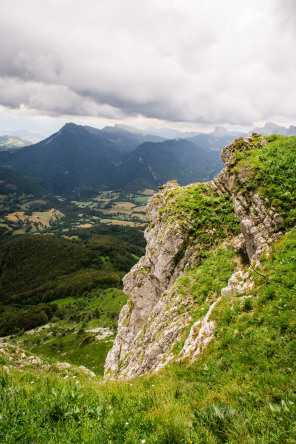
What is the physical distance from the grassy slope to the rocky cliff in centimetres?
118

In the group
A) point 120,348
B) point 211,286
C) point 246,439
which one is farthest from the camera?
point 120,348

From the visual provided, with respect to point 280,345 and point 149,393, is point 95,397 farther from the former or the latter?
point 280,345

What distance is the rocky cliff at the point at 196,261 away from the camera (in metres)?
11.9

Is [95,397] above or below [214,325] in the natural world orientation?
below

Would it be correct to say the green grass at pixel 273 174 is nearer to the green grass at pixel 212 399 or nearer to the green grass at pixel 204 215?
the green grass at pixel 204 215

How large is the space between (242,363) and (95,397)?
5.12 metres

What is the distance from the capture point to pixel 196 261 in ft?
58.3

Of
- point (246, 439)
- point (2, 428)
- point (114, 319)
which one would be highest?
point (246, 439)

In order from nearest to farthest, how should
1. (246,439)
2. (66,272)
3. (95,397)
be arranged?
1. (246,439)
2. (95,397)
3. (66,272)

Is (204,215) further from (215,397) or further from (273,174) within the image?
(215,397)

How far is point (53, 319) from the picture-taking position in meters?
120

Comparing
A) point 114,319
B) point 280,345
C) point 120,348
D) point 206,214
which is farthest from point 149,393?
point 114,319

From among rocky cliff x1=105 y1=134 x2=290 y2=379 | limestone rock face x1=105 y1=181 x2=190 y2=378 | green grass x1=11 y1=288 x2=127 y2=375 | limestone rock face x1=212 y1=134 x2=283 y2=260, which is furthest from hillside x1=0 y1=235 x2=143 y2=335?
limestone rock face x1=212 y1=134 x2=283 y2=260

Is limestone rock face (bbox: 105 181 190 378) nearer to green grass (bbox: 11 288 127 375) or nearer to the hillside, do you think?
green grass (bbox: 11 288 127 375)
